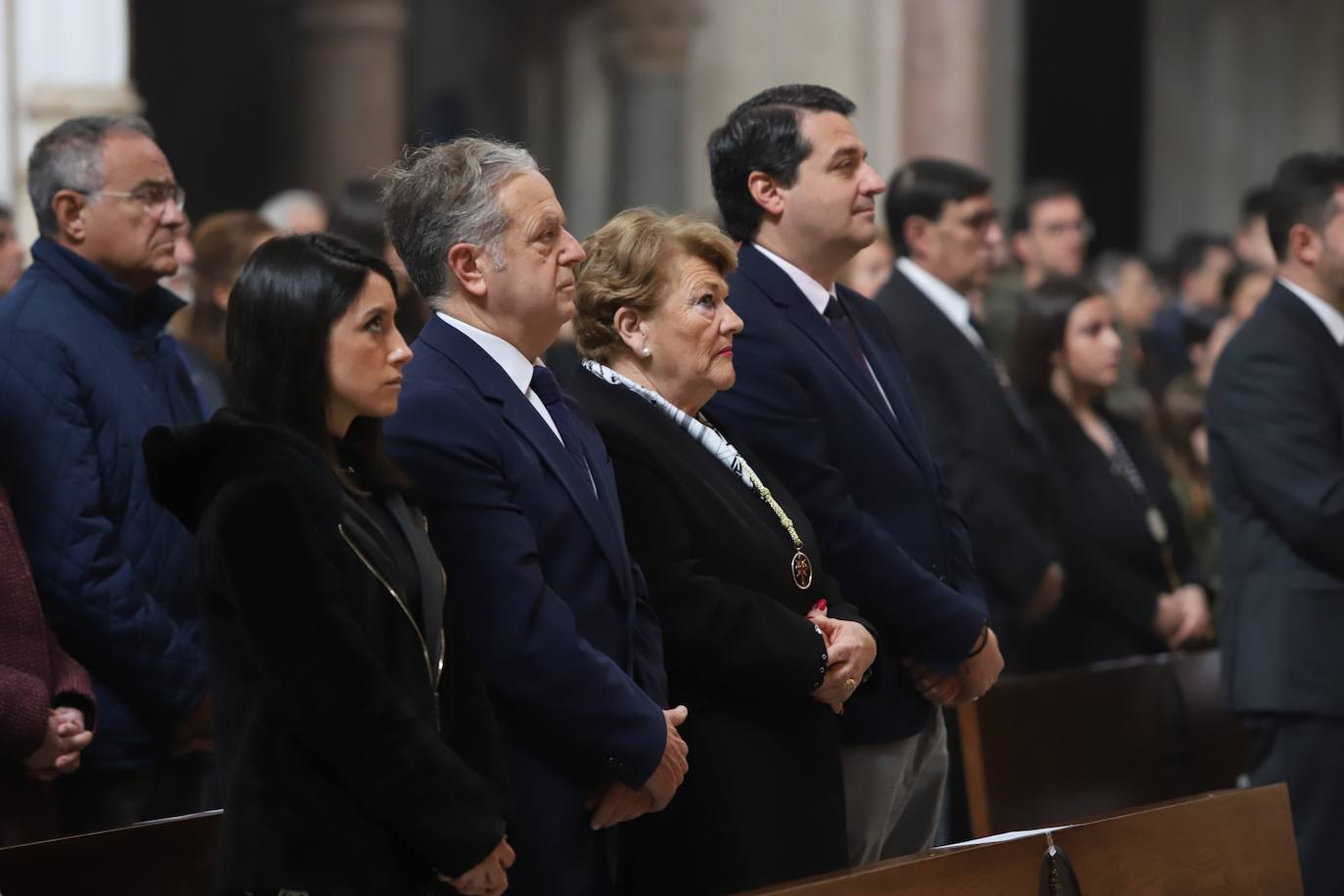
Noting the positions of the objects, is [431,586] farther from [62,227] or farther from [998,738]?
[998,738]

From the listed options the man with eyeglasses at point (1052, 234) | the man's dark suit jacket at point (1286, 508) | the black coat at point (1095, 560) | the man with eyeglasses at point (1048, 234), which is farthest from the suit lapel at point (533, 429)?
the man with eyeglasses at point (1052, 234)

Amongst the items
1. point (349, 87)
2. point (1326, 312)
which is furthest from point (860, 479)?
point (349, 87)

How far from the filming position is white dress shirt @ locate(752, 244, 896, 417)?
12.1ft

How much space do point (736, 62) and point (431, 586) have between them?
816 centimetres

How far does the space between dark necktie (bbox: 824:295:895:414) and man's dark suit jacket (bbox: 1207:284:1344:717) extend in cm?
104

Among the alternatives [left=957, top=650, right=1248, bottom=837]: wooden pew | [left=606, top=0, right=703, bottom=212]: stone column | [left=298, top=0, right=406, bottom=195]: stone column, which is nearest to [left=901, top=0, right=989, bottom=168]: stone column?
[left=606, top=0, right=703, bottom=212]: stone column

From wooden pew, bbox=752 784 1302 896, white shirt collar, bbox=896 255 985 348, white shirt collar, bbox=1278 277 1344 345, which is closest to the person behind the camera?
wooden pew, bbox=752 784 1302 896

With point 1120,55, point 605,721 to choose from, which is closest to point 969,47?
point 1120,55

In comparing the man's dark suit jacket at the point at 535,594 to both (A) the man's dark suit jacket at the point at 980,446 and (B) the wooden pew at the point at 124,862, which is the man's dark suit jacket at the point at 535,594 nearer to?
(B) the wooden pew at the point at 124,862

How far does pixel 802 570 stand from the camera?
331cm

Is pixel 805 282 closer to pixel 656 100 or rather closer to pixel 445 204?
pixel 445 204

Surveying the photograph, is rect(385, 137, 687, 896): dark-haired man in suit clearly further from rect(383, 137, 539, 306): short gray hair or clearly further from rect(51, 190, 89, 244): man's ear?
rect(51, 190, 89, 244): man's ear

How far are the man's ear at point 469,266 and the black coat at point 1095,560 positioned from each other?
275 cm

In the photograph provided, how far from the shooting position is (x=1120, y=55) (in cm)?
1504
